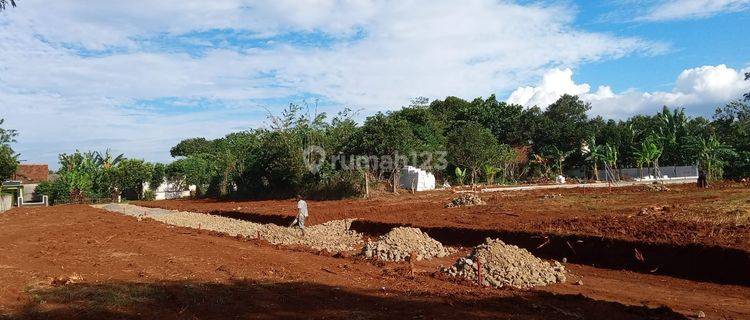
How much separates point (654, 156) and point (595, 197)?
20.8 metres

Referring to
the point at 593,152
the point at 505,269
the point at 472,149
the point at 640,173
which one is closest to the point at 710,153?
the point at 640,173

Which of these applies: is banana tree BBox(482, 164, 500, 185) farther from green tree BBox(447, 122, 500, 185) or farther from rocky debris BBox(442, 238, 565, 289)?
rocky debris BBox(442, 238, 565, 289)

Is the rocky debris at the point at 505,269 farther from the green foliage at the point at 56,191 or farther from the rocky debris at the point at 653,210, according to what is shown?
the green foliage at the point at 56,191

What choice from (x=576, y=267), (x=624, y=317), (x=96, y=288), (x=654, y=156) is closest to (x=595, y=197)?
(x=576, y=267)

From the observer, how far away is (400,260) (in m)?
13.3

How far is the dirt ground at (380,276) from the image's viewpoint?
762 centimetres

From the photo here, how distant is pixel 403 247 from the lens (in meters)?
13.6

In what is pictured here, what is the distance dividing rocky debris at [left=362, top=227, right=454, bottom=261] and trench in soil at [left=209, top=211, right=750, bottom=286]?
5.75 feet

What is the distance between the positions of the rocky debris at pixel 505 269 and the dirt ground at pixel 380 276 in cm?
40

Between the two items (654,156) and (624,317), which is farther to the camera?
(654,156)

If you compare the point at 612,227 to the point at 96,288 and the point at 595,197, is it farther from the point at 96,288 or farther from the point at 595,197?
the point at 96,288

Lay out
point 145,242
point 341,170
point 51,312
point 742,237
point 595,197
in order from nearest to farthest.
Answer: point 51,312 → point 742,237 → point 145,242 → point 595,197 → point 341,170

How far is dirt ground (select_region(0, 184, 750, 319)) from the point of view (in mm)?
7621

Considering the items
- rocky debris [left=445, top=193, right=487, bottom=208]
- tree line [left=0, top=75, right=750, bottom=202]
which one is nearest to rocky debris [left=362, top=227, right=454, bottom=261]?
rocky debris [left=445, top=193, right=487, bottom=208]
